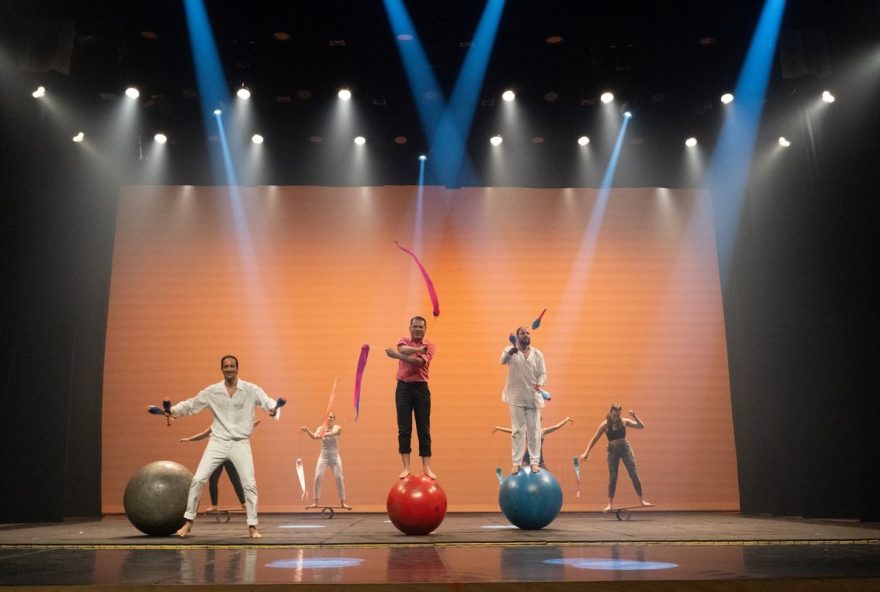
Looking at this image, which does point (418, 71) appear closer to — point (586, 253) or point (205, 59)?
point (205, 59)

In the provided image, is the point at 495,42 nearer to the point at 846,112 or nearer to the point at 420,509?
the point at 846,112

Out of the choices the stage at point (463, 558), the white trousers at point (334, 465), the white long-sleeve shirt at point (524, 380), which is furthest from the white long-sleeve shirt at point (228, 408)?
the white trousers at point (334, 465)

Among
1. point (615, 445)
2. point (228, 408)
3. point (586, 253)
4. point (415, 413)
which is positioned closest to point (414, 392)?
point (415, 413)

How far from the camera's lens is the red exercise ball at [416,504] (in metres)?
6.64

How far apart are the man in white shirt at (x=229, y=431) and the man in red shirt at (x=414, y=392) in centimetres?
118

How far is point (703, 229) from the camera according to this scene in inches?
508

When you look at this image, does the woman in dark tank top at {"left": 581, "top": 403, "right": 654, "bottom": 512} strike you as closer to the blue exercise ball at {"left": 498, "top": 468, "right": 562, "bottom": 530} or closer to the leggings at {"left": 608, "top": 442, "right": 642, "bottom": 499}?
the leggings at {"left": 608, "top": 442, "right": 642, "bottom": 499}

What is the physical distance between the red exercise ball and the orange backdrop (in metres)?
5.17

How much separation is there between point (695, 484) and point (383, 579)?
31.3 ft

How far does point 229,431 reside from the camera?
23.0 ft

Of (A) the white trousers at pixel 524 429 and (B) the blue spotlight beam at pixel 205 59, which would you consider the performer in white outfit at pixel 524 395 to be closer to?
(A) the white trousers at pixel 524 429

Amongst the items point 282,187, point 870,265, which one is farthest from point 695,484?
point 282,187

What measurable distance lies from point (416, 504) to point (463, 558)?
1783 mm

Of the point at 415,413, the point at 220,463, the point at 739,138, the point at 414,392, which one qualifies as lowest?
the point at 220,463
